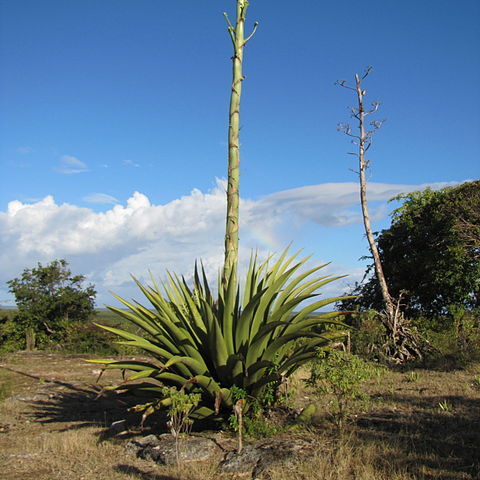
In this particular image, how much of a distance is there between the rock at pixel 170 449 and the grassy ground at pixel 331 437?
13 centimetres

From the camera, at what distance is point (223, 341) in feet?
17.4

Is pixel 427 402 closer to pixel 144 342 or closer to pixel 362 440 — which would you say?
pixel 362 440

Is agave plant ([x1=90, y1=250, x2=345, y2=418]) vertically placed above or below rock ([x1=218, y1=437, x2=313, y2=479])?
above

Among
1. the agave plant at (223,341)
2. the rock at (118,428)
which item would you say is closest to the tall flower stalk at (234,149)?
the agave plant at (223,341)

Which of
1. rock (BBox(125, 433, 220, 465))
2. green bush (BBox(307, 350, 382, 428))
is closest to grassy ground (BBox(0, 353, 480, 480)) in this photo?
rock (BBox(125, 433, 220, 465))

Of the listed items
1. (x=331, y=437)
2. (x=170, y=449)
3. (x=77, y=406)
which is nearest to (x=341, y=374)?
(x=331, y=437)

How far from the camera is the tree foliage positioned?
15.2 meters

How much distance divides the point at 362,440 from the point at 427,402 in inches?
105

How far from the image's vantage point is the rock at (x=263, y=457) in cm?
450

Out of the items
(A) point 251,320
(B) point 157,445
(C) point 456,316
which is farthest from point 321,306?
(C) point 456,316

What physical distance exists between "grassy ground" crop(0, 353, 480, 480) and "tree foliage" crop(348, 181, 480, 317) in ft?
21.8

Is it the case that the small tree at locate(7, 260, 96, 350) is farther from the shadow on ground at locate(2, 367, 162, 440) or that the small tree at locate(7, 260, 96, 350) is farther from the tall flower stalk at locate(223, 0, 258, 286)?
the tall flower stalk at locate(223, 0, 258, 286)

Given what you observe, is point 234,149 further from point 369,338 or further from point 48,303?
point 48,303

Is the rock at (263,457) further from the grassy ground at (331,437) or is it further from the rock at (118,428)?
the rock at (118,428)
